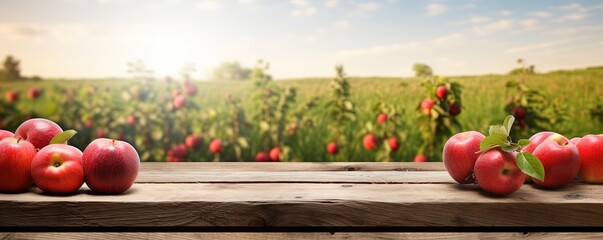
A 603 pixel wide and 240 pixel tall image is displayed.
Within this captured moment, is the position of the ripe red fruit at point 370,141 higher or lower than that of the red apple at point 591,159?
lower

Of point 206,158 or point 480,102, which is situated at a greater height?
point 480,102

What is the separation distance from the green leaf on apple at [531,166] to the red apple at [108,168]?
1083mm

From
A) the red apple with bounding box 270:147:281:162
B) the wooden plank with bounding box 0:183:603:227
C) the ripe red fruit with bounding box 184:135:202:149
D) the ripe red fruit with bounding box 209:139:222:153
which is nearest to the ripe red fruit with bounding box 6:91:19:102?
the ripe red fruit with bounding box 184:135:202:149

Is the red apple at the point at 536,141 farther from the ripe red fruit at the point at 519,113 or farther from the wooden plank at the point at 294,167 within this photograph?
the ripe red fruit at the point at 519,113

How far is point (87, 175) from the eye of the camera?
1.98m

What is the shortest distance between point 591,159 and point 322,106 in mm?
3041

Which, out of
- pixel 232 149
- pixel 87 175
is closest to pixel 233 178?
pixel 87 175

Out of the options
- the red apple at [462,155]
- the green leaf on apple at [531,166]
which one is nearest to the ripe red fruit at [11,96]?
the red apple at [462,155]

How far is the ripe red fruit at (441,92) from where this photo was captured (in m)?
4.71

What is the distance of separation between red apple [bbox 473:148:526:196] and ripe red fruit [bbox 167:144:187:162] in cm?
335

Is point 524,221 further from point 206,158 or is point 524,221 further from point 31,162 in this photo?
point 206,158

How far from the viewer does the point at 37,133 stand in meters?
2.22

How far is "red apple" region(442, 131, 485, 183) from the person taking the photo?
6.78ft

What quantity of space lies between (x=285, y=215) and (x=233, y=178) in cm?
46
